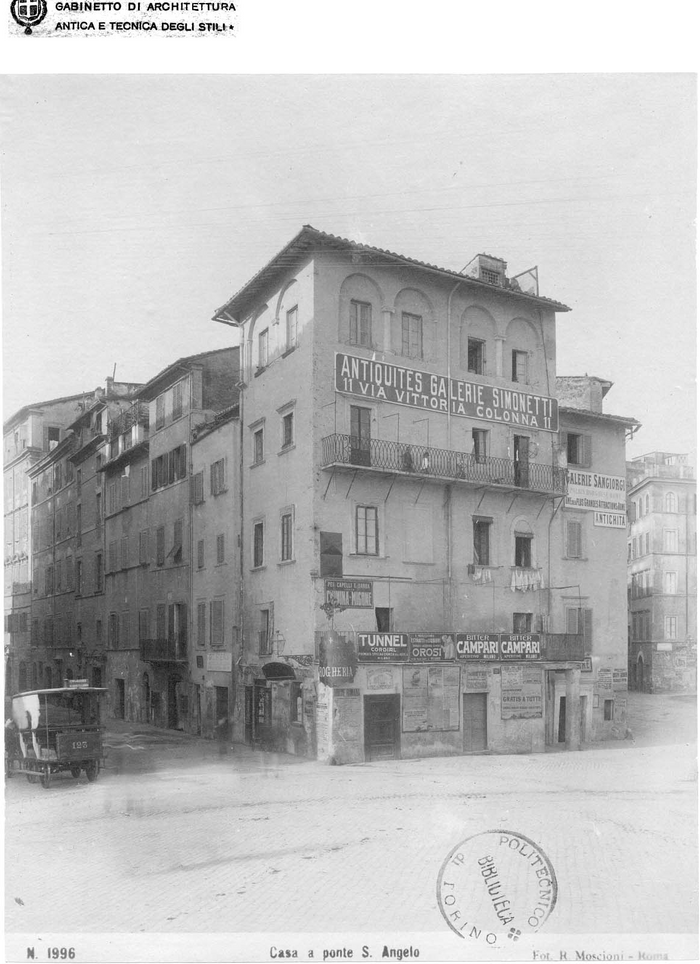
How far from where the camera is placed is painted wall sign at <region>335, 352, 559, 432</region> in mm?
20234

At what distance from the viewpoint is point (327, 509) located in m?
21.1

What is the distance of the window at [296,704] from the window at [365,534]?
11.0ft

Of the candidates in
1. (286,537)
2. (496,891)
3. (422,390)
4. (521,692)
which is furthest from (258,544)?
(496,891)

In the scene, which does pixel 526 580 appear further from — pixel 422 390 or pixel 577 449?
pixel 422 390

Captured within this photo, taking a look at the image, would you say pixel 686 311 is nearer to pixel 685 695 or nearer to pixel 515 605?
pixel 685 695

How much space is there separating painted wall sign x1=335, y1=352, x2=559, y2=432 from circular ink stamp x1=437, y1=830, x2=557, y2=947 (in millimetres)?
10084

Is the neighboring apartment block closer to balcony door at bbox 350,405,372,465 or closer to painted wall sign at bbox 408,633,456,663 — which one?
painted wall sign at bbox 408,633,456,663

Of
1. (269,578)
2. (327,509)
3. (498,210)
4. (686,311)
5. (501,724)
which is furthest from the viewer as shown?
(501,724)

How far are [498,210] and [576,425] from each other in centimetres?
636

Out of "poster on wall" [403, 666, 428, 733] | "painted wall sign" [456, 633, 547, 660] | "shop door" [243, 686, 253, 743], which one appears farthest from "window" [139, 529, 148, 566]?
"painted wall sign" [456, 633, 547, 660]

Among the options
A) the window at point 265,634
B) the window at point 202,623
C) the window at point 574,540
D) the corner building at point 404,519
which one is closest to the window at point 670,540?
the corner building at point 404,519

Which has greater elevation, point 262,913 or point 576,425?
point 576,425

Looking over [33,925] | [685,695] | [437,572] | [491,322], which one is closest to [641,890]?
[685,695]
